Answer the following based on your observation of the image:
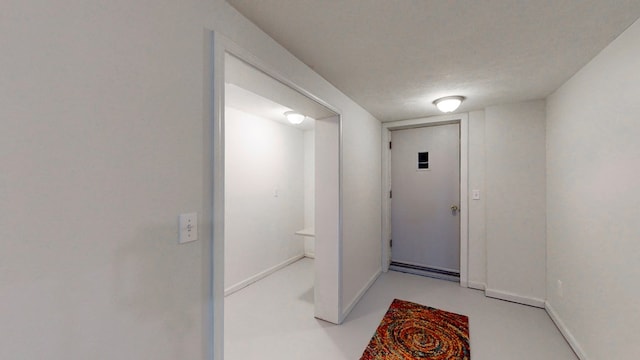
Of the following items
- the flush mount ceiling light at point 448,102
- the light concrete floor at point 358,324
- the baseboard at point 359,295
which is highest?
the flush mount ceiling light at point 448,102

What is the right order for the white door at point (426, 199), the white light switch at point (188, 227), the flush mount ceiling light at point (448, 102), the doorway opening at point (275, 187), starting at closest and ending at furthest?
the white light switch at point (188, 227) < the doorway opening at point (275, 187) < the flush mount ceiling light at point (448, 102) < the white door at point (426, 199)

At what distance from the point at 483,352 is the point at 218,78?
2691 mm

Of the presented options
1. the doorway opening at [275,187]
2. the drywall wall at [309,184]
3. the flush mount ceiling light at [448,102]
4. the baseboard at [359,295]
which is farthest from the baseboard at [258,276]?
the flush mount ceiling light at [448,102]

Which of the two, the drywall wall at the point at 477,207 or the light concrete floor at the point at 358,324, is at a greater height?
the drywall wall at the point at 477,207

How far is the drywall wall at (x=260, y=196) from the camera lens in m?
3.25

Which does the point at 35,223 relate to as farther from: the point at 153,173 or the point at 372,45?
the point at 372,45

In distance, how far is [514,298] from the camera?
282 centimetres

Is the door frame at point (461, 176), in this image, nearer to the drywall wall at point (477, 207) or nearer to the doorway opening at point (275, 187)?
the drywall wall at point (477, 207)

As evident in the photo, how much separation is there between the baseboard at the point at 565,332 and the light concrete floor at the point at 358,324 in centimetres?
4

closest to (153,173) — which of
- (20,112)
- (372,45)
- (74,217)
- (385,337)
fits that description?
(74,217)

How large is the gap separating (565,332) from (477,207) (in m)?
1.37

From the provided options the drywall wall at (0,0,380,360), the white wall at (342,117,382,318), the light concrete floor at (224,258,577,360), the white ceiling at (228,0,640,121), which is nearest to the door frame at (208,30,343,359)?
the drywall wall at (0,0,380,360)

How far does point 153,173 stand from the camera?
979mm

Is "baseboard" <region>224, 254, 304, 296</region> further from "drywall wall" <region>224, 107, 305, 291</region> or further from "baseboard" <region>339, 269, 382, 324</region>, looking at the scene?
"baseboard" <region>339, 269, 382, 324</region>
